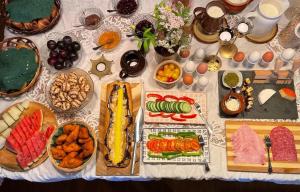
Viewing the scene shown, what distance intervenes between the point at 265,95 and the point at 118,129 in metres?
0.64

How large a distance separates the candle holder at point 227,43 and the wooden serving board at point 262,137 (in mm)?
315

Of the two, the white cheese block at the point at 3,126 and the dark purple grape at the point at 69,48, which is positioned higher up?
the dark purple grape at the point at 69,48

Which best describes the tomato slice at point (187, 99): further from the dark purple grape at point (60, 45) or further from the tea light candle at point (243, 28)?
the dark purple grape at point (60, 45)

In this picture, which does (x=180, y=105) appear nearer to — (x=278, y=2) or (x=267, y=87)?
(x=267, y=87)

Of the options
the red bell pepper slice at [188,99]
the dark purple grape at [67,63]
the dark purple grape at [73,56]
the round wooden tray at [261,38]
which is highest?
the round wooden tray at [261,38]

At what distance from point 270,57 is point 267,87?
5.1 inches

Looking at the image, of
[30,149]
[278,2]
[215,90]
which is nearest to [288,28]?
[278,2]

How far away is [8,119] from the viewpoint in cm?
154

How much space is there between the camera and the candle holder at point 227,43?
5.15 feet

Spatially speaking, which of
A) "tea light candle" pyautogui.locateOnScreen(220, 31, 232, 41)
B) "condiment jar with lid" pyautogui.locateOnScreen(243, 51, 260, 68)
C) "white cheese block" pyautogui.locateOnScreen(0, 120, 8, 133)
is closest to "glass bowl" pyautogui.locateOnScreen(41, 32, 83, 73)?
"white cheese block" pyautogui.locateOnScreen(0, 120, 8, 133)

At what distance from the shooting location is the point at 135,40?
1.65 metres

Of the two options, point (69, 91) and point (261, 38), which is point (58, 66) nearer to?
point (69, 91)

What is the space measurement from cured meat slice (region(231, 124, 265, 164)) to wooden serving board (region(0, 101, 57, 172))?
765mm

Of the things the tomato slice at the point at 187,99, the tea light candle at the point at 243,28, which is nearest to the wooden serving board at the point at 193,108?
the tomato slice at the point at 187,99
